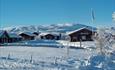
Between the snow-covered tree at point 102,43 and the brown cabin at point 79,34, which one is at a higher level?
the brown cabin at point 79,34

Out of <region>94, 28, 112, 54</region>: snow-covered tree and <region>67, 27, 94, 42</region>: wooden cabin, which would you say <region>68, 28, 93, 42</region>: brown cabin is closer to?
<region>67, 27, 94, 42</region>: wooden cabin

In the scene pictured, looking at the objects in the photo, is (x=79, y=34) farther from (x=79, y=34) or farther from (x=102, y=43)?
(x=102, y=43)

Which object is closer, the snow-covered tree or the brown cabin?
the snow-covered tree

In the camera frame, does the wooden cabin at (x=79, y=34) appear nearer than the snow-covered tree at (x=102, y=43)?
No

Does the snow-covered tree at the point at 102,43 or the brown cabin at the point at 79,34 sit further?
the brown cabin at the point at 79,34

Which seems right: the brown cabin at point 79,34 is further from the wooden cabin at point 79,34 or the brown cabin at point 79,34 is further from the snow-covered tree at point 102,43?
the snow-covered tree at point 102,43

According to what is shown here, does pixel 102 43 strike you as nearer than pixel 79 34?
Yes

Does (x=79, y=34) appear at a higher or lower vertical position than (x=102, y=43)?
higher

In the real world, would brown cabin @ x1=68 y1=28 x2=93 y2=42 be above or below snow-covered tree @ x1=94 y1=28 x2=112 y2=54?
above

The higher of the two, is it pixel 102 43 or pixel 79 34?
pixel 79 34

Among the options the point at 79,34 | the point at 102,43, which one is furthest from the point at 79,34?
the point at 102,43

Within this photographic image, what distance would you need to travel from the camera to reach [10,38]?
80.7 metres

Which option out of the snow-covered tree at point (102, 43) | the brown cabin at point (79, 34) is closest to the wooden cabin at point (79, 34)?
the brown cabin at point (79, 34)

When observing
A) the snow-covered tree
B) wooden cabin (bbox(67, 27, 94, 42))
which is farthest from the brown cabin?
the snow-covered tree
